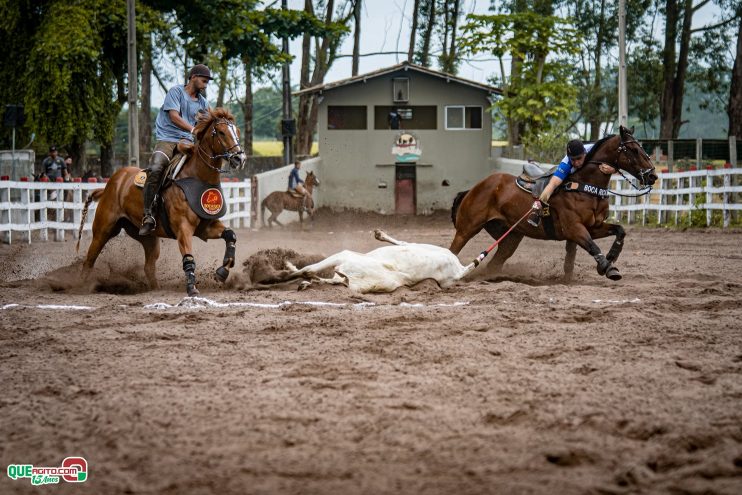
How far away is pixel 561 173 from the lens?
11.4 m

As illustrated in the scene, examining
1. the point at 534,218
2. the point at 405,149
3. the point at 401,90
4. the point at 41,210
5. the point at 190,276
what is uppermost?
the point at 401,90

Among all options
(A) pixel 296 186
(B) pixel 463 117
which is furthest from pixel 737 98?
(A) pixel 296 186

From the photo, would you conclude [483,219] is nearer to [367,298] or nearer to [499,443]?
[367,298]

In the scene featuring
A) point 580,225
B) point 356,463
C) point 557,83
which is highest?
point 557,83

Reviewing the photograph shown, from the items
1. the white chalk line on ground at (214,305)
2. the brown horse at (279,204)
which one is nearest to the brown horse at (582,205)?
the white chalk line on ground at (214,305)

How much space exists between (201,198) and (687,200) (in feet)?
56.0

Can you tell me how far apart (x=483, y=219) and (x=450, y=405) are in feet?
24.0

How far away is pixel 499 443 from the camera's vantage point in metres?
4.47

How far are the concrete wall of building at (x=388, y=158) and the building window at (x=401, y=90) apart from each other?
22 centimetres

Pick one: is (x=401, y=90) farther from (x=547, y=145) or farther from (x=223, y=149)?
(x=223, y=149)

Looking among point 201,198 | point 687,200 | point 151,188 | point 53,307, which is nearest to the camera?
point 53,307

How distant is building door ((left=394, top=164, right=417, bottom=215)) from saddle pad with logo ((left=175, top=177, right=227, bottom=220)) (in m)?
28.1

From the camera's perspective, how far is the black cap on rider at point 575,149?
36.8 ft

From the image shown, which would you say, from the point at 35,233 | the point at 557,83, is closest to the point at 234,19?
the point at 35,233
